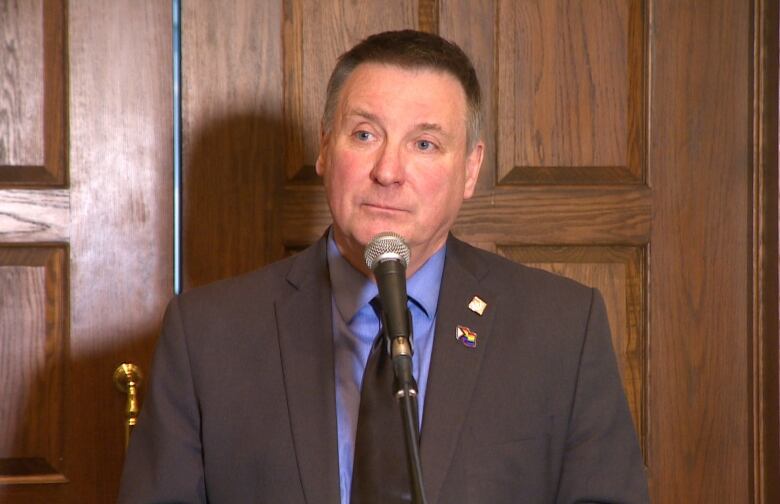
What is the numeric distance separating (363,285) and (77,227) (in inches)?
28.4

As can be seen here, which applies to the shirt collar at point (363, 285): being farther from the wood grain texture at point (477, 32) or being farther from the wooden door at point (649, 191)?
the wood grain texture at point (477, 32)

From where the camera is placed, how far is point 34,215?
223 centimetres

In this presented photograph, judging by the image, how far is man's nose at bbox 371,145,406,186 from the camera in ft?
5.62

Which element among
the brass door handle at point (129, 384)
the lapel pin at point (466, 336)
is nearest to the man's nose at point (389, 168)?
the lapel pin at point (466, 336)

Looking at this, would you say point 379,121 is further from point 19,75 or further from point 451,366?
point 19,75

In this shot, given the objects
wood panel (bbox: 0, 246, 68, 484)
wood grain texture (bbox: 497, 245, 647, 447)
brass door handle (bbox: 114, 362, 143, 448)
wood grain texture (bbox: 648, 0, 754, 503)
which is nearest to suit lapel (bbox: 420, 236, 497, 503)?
wood grain texture (bbox: 497, 245, 647, 447)

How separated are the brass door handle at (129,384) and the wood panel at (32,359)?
0.12 meters

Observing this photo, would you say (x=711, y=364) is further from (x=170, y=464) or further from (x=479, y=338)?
(x=170, y=464)

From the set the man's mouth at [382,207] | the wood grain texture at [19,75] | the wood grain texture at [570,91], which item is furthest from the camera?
the wood grain texture at [570,91]

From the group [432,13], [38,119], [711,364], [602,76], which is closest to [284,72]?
[432,13]

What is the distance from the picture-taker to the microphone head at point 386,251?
130cm

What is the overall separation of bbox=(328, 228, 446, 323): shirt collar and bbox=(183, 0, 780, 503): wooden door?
0.41m

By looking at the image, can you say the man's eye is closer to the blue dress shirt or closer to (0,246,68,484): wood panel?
the blue dress shirt

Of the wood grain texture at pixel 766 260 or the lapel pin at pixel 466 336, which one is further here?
the wood grain texture at pixel 766 260
